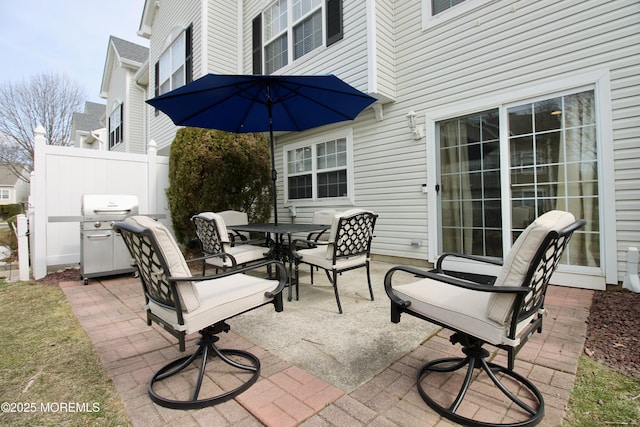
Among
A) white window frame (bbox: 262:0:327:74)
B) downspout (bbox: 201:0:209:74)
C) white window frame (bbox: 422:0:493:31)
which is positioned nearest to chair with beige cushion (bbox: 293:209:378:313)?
white window frame (bbox: 422:0:493:31)

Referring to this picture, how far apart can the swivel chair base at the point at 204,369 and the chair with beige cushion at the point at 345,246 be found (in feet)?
3.86

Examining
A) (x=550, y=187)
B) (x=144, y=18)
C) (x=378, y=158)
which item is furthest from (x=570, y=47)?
(x=144, y=18)

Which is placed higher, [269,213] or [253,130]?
[253,130]

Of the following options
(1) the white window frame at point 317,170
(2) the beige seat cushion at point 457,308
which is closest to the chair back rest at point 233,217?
(1) the white window frame at point 317,170

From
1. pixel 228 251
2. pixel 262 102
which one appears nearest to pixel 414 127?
pixel 262 102

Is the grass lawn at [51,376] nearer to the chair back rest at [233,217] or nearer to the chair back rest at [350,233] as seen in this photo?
the chair back rest at [350,233]

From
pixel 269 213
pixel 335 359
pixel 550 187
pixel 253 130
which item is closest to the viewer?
pixel 335 359

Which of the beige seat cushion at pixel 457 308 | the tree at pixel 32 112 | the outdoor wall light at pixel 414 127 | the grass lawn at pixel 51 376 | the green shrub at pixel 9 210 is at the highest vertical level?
the tree at pixel 32 112

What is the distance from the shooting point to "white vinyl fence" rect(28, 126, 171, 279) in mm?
4672

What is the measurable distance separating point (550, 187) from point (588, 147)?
1.88ft

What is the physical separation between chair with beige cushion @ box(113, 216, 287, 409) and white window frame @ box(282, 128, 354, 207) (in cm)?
408

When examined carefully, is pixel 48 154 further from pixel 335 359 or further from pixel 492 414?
pixel 492 414

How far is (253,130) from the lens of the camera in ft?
16.9

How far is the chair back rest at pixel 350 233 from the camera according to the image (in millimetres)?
3045
